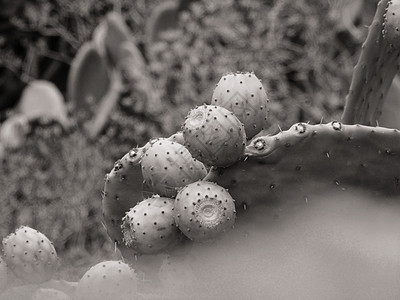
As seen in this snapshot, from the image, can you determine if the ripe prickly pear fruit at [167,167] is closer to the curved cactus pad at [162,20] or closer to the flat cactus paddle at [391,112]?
the flat cactus paddle at [391,112]

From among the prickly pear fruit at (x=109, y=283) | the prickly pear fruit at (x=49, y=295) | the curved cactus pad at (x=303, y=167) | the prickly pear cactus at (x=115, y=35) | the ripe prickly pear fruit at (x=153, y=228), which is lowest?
the prickly pear cactus at (x=115, y=35)

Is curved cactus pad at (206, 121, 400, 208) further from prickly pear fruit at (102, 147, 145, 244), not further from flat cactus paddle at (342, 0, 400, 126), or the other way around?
flat cactus paddle at (342, 0, 400, 126)

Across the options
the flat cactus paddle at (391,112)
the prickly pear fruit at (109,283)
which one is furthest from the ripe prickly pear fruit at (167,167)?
the flat cactus paddle at (391,112)

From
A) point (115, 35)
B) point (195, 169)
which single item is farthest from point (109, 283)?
point (115, 35)

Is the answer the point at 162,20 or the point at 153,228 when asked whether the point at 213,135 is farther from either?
the point at 162,20

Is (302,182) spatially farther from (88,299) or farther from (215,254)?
(88,299)

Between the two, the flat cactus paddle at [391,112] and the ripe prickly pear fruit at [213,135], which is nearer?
the ripe prickly pear fruit at [213,135]
